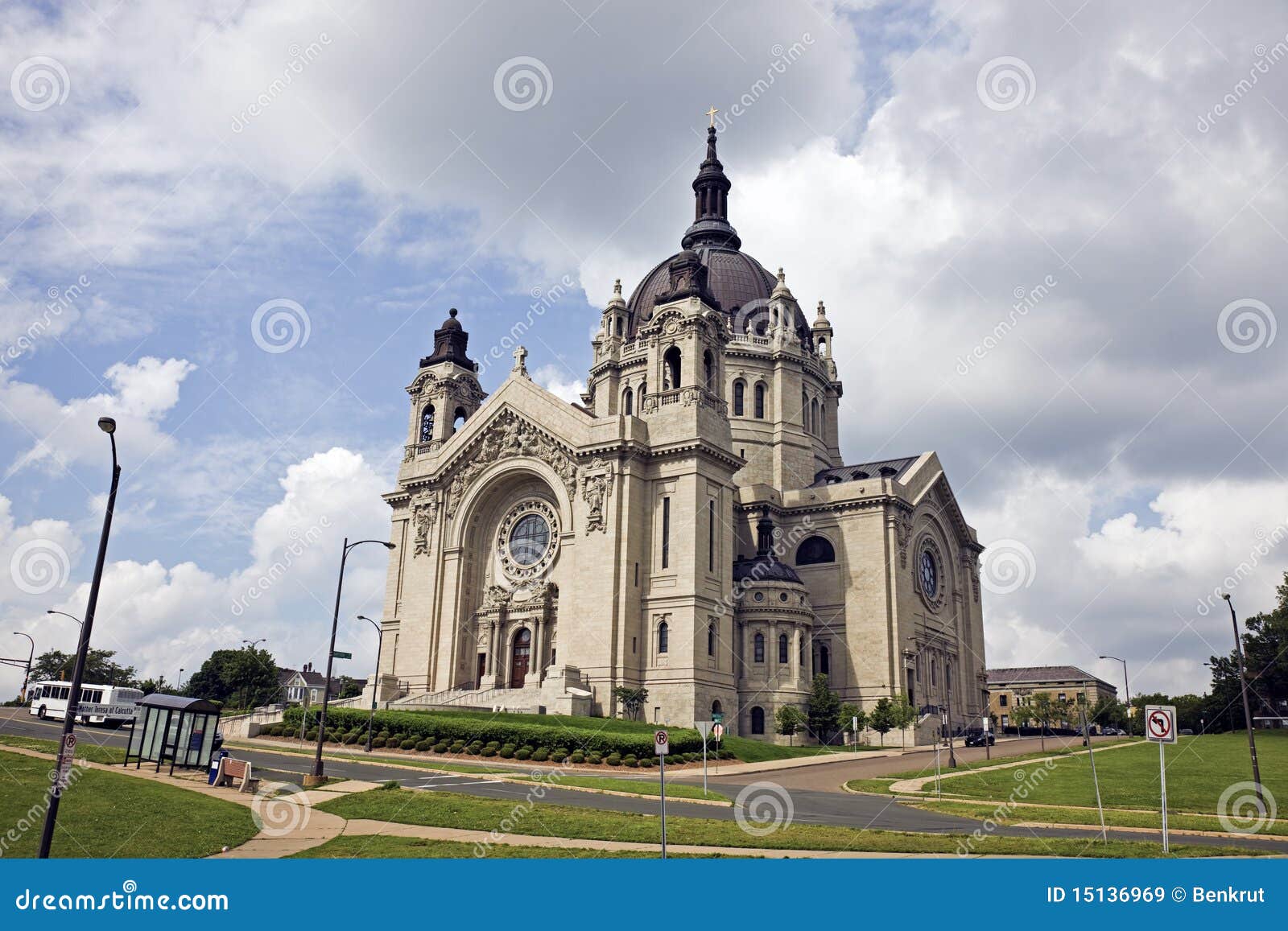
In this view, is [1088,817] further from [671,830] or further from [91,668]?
[91,668]

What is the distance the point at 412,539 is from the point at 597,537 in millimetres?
17364

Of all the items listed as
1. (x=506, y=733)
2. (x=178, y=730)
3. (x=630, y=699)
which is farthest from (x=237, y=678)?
(x=178, y=730)

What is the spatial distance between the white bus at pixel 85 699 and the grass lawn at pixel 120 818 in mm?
32813

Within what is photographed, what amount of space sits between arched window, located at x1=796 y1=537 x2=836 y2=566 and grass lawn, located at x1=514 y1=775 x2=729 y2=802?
1556 inches

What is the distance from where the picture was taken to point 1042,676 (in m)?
153

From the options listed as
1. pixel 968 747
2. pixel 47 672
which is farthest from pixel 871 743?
pixel 47 672

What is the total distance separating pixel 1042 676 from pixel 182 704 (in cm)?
14420

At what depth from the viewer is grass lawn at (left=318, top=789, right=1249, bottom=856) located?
1986cm

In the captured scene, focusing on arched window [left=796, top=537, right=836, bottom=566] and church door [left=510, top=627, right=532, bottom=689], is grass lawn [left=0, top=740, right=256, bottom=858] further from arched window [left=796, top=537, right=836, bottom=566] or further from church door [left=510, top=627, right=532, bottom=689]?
arched window [left=796, top=537, right=836, bottom=566]

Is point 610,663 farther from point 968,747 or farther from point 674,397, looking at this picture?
point 968,747

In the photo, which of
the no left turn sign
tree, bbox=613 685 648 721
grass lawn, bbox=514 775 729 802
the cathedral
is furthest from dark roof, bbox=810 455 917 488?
the no left turn sign

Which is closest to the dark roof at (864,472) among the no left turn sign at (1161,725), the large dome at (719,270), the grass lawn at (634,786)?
the large dome at (719,270)

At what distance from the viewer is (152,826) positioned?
19.5m

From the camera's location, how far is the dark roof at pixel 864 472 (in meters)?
78.2
